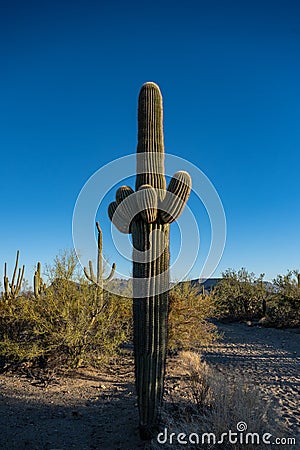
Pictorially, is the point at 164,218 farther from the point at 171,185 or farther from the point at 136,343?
the point at 136,343

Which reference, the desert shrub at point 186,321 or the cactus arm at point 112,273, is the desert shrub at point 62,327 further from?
the desert shrub at point 186,321

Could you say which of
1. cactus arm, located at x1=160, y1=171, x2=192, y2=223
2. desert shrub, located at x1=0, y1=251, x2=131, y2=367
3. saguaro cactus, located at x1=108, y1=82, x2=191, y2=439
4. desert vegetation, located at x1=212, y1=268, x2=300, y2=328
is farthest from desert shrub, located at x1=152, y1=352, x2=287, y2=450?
desert vegetation, located at x1=212, y1=268, x2=300, y2=328

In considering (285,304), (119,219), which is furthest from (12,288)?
(285,304)

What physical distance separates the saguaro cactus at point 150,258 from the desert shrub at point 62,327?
113 inches

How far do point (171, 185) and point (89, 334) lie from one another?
413 cm

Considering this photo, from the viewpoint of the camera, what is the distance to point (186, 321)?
966 centimetres

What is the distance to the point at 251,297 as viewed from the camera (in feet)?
62.3

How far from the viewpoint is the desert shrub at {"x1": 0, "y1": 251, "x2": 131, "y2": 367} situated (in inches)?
294

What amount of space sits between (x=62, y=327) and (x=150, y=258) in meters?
3.40

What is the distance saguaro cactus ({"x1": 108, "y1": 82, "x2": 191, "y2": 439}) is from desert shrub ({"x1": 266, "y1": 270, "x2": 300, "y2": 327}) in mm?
12570

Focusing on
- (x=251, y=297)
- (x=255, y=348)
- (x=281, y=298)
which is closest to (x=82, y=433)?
(x=255, y=348)

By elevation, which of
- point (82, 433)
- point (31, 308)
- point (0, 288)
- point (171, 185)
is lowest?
point (82, 433)

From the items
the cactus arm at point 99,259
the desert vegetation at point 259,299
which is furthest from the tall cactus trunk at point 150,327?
the desert vegetation at point 259,299

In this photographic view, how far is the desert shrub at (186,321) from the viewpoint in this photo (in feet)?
30.8
